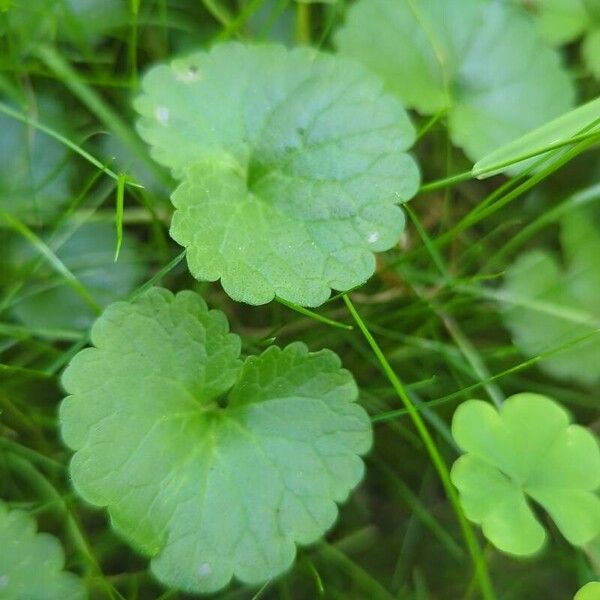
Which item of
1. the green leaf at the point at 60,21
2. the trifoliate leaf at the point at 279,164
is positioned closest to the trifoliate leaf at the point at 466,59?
the trifoliate leaf at the point at 279,164

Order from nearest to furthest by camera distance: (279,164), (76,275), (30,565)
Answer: (30,565) → (279,164) → (76,275)

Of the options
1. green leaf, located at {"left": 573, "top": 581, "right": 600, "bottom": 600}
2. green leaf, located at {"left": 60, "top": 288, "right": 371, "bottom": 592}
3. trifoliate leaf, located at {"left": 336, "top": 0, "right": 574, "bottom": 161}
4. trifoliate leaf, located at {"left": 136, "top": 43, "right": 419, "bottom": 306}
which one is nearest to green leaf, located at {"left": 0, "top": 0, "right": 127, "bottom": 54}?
trifoliate leaf, located at {"left": 136, "top": 43, "right": 419, "bottom": 306}

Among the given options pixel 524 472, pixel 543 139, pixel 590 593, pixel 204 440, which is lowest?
pixel 590 593

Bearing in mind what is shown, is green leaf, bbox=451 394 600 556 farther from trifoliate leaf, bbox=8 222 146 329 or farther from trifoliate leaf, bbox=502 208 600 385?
trifoliate leaf, bbox=8 222 146 329

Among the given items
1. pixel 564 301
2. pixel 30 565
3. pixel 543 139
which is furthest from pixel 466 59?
pixel 30 565

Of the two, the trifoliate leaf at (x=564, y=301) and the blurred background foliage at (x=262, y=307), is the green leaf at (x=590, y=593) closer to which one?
the blurred background foliage at (x=262, y=307)

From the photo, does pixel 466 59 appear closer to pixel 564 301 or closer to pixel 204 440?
pixel 564 301
